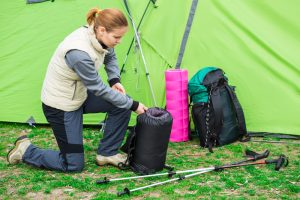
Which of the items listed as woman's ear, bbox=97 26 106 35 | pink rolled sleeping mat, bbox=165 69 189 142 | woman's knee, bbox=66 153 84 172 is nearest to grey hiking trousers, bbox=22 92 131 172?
woman's knee, bbox=66 153 84 172

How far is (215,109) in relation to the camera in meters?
4.88

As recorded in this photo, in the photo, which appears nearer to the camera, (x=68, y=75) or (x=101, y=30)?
(x=101, y=30)

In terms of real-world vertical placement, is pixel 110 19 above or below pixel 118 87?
above

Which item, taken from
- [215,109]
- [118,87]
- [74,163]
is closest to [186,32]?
[215,109]

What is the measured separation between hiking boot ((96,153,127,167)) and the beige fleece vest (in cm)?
53

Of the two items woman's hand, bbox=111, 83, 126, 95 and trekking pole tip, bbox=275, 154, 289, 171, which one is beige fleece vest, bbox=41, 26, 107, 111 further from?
trekking pole tip, bbox=275, 154, 289, 171

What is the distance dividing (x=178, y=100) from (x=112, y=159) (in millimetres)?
1045

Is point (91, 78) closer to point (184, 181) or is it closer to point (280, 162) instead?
point (184, 181)

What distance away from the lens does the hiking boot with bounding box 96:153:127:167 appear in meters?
4.46

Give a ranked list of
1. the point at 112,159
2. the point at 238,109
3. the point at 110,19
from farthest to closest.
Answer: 1. the point at 238,109
2. the point at 112,159
3. the point at 110,19

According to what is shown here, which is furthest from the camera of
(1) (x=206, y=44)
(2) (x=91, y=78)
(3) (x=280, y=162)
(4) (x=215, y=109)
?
(1) (x=206, y=44)

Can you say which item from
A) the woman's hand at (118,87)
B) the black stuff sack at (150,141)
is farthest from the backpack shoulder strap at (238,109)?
the woman's hand at (118,87)

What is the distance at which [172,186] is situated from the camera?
157 inches

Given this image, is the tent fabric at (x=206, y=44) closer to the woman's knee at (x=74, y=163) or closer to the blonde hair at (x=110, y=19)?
the woman's knee at (x=74, y=163)
